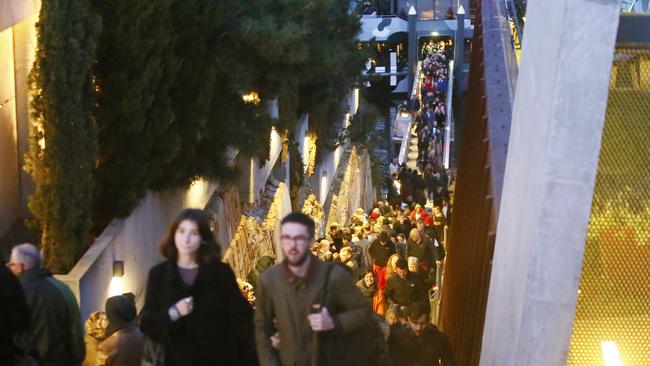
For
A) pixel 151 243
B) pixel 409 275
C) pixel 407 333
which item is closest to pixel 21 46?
pixel 151 243

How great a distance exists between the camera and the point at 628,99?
7492mm

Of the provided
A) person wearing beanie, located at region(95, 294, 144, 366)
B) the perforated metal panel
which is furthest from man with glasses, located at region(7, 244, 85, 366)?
the perforated metal panel

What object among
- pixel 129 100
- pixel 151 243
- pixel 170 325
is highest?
pixel 129 100

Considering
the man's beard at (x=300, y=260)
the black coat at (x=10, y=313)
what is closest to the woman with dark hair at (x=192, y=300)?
the man's beard at (x=300, y=260)

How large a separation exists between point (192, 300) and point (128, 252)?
656cm

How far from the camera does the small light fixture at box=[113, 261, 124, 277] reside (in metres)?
11.9

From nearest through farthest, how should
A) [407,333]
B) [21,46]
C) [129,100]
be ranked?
[407,333]
[129,100]
[21,46]

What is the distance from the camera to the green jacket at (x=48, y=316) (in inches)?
268

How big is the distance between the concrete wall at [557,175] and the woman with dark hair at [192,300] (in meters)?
1.89

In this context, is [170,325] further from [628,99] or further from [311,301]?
[628,99]

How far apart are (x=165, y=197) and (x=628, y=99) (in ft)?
26.4

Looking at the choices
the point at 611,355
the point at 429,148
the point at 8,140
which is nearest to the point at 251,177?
the point at 8,140

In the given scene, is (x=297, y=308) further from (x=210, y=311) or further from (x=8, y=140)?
(x=8, y=140)

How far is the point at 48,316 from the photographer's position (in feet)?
22.5
